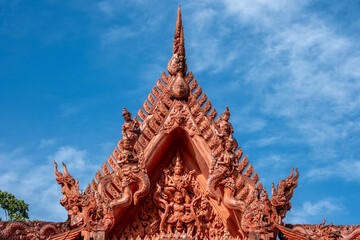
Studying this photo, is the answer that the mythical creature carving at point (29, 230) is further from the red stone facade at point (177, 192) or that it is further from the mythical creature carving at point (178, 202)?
the mythical creature carving at point (178, 202)

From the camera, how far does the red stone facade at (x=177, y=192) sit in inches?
694

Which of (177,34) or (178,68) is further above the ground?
(177,34)

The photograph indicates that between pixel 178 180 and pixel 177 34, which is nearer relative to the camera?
pixel 178 180

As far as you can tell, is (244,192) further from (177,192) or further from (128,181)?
(128,181)

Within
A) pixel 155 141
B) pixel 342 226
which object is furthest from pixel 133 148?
pixel 342 226

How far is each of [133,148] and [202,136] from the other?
1.92m

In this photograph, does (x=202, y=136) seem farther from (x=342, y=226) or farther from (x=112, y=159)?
(x=342, y=226)

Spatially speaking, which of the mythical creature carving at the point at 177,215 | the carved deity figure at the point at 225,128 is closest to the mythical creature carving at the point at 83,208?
the mythical creature carving at the point at 177,215

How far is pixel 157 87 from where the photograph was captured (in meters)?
21.0

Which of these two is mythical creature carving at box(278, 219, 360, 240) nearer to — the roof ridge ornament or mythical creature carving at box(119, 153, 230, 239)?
mythical creature carving at box(119, 153, 230, 239)

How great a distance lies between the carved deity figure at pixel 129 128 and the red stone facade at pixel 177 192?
3cm

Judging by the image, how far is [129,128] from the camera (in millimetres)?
18312

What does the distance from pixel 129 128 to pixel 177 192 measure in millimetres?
2173

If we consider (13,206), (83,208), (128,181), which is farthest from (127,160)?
(13,206)
